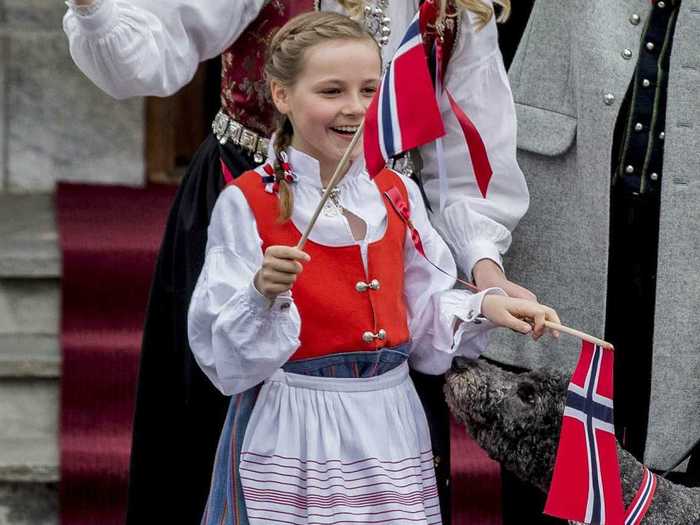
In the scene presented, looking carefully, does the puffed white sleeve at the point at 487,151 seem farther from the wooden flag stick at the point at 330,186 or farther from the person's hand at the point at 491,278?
the wooden flag stick at the point at 330,186

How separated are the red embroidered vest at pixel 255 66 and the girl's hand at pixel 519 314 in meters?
0.56

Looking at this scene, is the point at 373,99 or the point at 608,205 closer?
the point at 373,99

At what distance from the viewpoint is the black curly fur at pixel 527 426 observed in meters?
2.66

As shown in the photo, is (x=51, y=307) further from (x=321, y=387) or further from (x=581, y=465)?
(x=581, y=465)

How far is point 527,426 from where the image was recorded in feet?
8.75

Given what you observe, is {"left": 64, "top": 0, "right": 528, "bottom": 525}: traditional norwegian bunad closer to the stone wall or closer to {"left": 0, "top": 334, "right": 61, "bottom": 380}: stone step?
{"left": 0, "top": 334, "right": 61, "bottom": 380}: stone step

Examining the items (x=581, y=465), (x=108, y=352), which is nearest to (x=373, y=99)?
(x=581, y=465)

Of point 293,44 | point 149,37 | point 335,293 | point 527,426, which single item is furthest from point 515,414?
point 149,37

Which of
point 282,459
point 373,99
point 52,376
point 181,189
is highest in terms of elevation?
point 373,99

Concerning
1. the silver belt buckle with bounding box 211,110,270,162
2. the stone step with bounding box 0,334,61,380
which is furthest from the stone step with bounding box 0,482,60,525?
the silver belt buckle with bounding box 211,110,270,162

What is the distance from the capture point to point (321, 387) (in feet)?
8.96

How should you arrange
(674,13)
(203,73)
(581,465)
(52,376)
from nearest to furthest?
(581,465), (674,13), (52,376), (203,73)

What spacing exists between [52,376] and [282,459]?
192 centimetres

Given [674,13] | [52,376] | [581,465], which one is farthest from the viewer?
[52,376]
